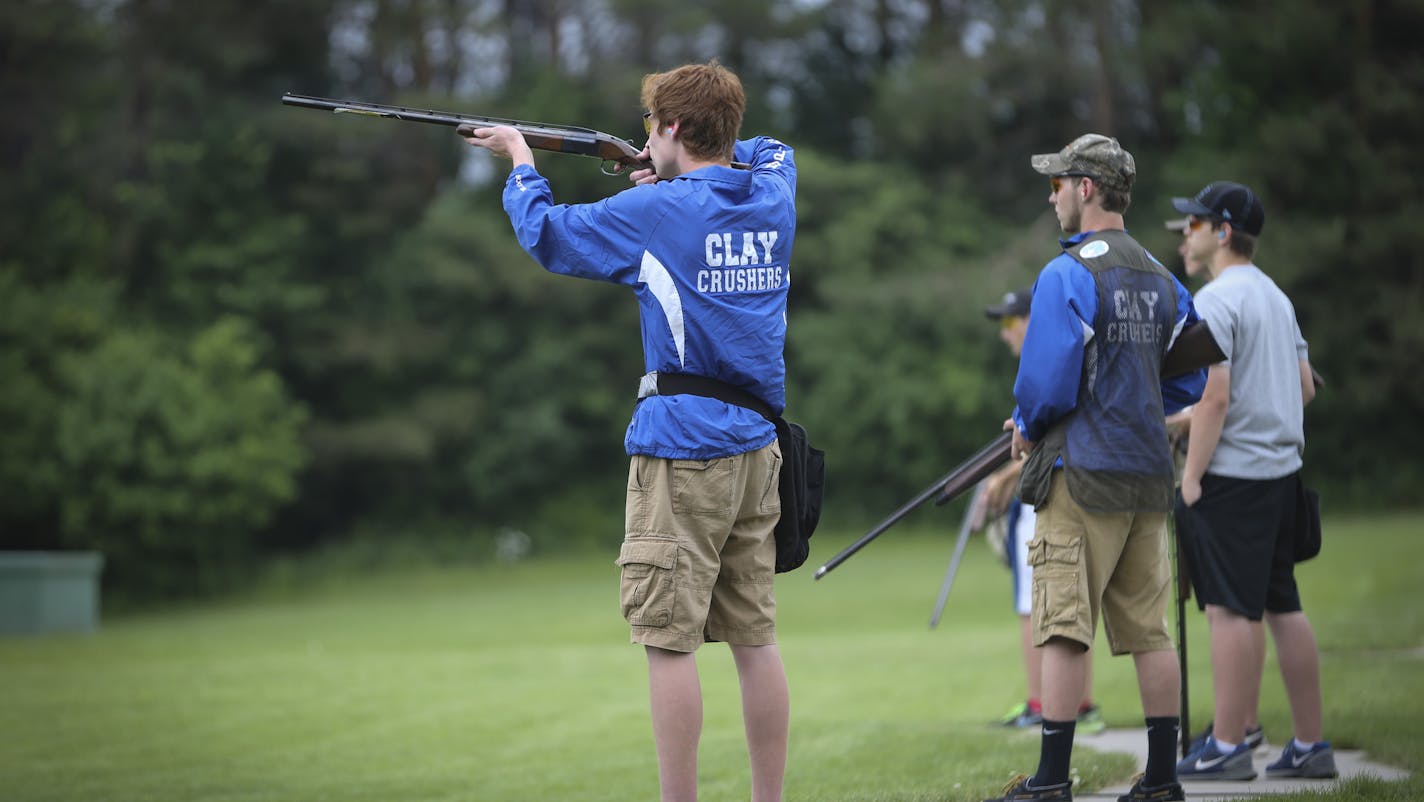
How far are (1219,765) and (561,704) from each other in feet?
16.5

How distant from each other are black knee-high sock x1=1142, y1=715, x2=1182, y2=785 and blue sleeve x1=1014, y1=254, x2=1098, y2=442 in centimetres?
101

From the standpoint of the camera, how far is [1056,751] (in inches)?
174

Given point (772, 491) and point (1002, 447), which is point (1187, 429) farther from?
point (772, 491)

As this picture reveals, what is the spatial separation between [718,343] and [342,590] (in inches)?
940

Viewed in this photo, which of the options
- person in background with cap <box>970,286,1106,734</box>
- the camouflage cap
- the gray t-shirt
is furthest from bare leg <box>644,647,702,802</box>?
person in background with cap <box>970,286,1106,734</box>

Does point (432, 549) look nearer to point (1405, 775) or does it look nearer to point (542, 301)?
point (542, 301)

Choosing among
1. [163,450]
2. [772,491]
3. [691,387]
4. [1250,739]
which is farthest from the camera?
[163,450]

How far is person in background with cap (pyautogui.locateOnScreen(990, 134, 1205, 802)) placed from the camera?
4.41 metres

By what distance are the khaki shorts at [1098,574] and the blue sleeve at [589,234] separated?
1512mm

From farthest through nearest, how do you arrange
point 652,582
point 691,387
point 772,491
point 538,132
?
1. point 538,132
2. point 772,491
3. point 691,387
4. point 652,582

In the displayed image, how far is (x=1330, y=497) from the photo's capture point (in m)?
28.9

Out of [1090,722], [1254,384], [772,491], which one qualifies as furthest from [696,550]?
[1090,722]

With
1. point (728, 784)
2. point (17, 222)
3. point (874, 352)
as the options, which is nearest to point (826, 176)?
point (874, 352)

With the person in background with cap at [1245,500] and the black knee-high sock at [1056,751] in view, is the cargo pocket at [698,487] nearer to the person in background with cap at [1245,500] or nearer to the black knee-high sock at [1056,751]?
the black knee-high sock at [1056,751]
